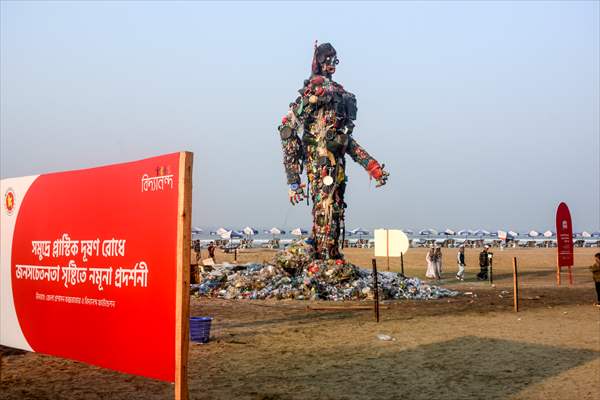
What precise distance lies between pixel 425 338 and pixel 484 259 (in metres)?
18.1

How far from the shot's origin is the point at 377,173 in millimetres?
21094

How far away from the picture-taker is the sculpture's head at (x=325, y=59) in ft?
69.3

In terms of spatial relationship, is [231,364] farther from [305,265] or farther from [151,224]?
[305,265]

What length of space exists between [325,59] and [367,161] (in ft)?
13.5

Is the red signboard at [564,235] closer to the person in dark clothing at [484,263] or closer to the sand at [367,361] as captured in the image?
the person in dark clothing at [484,263]

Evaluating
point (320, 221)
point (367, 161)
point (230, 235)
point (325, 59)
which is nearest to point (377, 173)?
point (367, 161)

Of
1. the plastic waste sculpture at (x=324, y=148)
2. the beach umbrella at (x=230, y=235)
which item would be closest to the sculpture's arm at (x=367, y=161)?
the plastic waste sculpture at (x=324, y=148)

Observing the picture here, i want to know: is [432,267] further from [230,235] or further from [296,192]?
[230,235]

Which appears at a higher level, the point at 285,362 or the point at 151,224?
the point at 151,224

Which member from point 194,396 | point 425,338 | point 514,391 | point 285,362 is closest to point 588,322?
point 425,338

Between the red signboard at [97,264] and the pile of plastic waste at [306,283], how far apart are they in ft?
44.1

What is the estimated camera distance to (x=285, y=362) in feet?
31.6

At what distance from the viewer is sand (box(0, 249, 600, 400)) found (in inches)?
306

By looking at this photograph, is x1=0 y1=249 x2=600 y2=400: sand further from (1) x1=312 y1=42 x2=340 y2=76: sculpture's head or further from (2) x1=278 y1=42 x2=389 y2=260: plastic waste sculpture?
(1) x1=312 y1=42 x2=340 y2=76: sculpture's head
